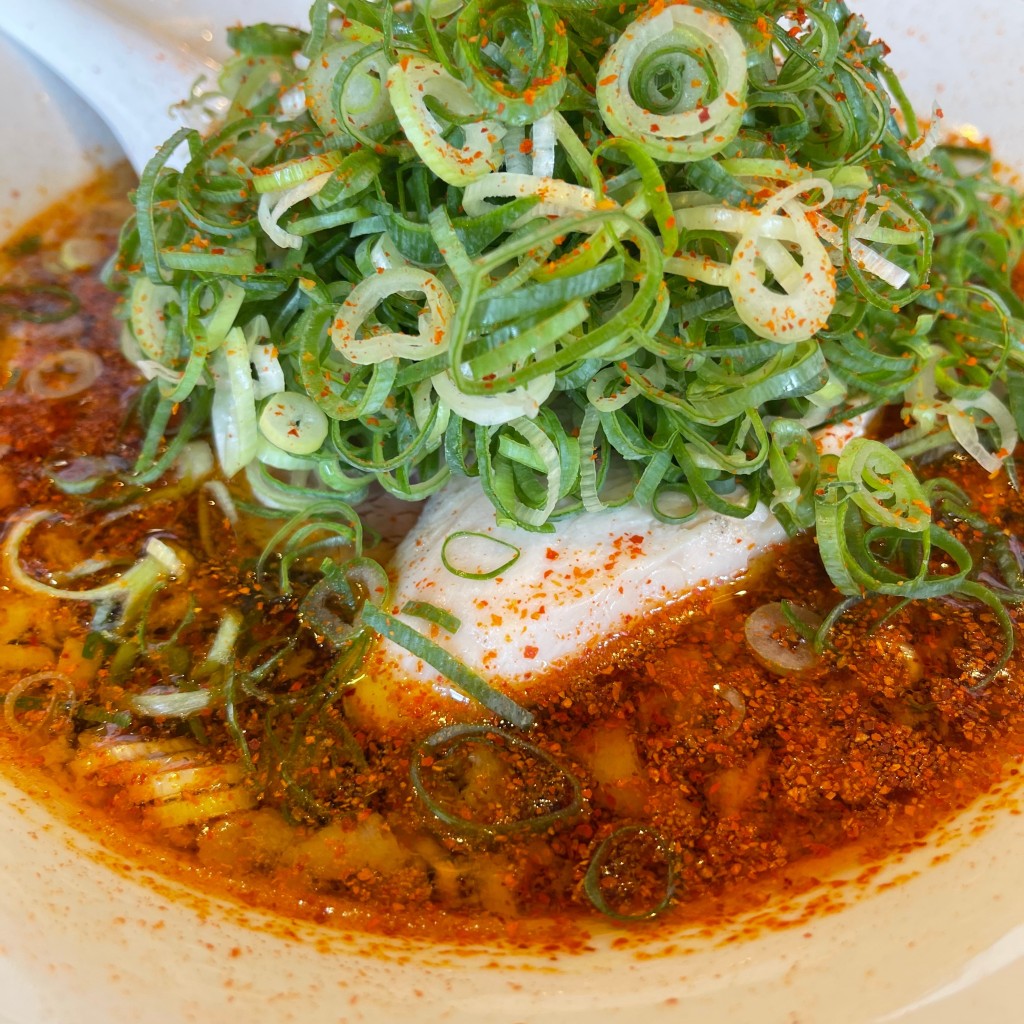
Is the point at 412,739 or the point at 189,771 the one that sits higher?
the point at 412,739

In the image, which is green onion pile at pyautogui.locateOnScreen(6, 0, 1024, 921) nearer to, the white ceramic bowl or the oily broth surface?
the oily broth surface

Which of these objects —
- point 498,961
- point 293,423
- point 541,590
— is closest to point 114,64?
point 293,423

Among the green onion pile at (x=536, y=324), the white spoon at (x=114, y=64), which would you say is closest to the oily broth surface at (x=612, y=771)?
the green onion pile at (x=536, y=324)

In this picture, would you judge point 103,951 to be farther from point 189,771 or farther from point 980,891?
point 980,891

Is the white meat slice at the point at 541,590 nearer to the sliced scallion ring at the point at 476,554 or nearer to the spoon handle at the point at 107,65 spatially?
the sliced scallion ring at the point at 476,554

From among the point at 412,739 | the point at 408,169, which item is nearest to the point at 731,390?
the point at 408,169

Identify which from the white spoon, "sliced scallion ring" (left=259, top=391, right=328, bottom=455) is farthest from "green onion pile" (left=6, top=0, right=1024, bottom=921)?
the white spoon

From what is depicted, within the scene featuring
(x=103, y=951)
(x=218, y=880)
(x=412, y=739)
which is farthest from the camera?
(x=412, y=739)

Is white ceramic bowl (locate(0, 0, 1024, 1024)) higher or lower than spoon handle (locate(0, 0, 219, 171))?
lower
